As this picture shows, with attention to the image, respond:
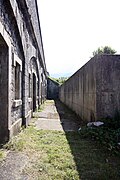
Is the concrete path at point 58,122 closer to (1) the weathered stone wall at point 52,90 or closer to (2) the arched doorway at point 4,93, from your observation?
(2) the arched doorway at point 4,93

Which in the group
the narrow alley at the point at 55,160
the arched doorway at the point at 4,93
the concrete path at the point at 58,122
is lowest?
the narrow alley at the point at 55,160

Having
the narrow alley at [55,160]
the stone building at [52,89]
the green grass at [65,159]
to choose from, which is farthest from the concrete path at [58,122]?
the stone building at [52,89]

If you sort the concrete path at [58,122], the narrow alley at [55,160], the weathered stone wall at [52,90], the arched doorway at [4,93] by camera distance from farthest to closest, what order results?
the weathered stone wall at [52,90], the concrete path at [58,122], the arched doorway at [4,93], the narrow alley at [55,160]

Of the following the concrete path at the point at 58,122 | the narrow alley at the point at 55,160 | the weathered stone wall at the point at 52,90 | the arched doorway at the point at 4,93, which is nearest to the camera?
the narrow alley at the point at 55,160

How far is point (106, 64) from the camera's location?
6.03 metres

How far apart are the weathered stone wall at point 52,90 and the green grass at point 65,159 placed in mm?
29372

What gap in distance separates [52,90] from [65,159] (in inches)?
1235

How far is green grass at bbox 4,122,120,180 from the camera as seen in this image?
3.13 meters

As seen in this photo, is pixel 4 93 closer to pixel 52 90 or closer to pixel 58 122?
pixel 58 122

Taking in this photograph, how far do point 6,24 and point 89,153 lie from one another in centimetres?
331

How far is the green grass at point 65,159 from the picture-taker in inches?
123

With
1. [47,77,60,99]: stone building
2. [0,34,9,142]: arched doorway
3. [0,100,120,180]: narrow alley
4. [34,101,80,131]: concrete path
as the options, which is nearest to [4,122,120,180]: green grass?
[0,100,120,180]: narrow alley

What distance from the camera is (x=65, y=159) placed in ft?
12.3

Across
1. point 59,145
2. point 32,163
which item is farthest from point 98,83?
point 32,163
